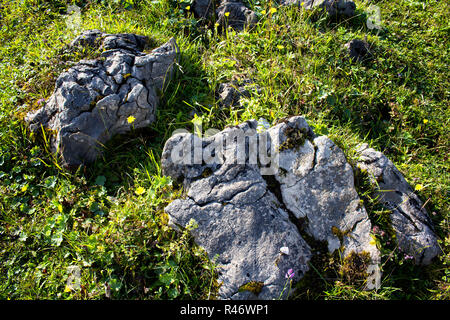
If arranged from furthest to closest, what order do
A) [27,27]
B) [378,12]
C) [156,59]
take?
[378,12] < [27,27] < [156,59]

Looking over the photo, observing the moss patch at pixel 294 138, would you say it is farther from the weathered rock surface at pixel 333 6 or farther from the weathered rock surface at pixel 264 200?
the weathered rock surface at pixel 333 6

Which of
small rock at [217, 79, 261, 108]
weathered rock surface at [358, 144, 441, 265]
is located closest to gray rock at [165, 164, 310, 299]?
weathered rock surface at [358, 144, 441, 265]

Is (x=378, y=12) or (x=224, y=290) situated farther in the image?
(x=378, y=12)

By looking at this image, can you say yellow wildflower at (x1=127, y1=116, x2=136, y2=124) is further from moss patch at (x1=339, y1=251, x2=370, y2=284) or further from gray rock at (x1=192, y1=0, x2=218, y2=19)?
moss patch at (x1=339, y1=251, x2=370, y2=284)

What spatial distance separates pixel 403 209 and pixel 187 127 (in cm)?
265

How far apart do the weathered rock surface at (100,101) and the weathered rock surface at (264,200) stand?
3.00 ft

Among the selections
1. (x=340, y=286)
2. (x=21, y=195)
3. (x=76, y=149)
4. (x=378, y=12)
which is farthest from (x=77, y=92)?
(x=378, y=12)

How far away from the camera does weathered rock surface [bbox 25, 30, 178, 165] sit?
11.2ft

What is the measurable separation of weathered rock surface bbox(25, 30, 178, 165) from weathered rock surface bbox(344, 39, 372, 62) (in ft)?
9.02

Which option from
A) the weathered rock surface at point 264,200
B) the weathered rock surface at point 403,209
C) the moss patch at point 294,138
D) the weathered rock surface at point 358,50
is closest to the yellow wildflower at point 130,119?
the weathered rock surface at point 264,200

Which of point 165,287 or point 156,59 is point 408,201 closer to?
point 165,287

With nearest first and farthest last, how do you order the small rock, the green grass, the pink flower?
the pink flower → the green grass → the small rock

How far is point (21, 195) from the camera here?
10.9 ft

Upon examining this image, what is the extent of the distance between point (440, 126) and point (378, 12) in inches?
96.6
